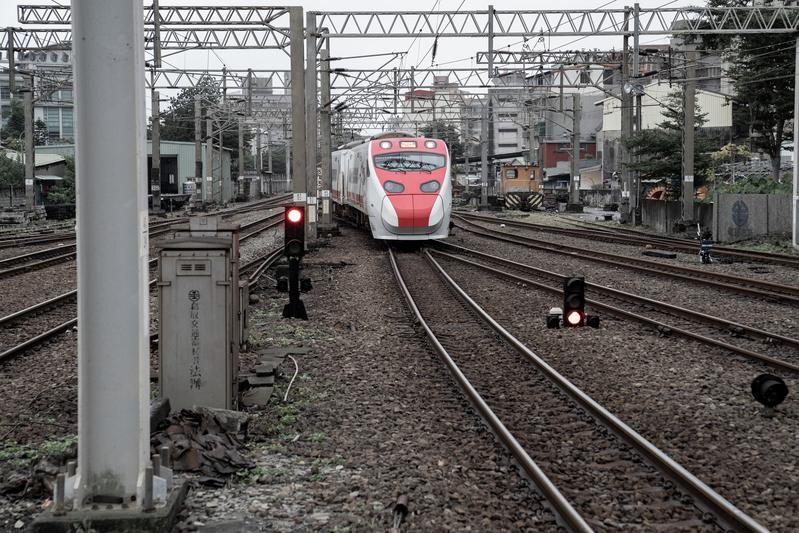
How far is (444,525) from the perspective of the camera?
514cm

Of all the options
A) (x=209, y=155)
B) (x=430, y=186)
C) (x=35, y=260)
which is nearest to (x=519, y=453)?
(x=430, y=186)

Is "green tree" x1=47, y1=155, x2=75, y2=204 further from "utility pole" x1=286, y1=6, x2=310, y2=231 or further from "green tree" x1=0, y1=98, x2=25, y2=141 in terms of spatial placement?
"green tree" x1=0, y1=98, x2=25, y2=141

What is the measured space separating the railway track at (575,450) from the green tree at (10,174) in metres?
44.2

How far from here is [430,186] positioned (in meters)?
24.3

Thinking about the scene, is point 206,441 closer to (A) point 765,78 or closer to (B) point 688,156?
(B) point 688,156

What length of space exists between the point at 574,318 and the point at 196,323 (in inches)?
242

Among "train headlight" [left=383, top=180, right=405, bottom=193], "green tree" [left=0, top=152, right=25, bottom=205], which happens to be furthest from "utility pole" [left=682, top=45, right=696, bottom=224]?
"green tree" [left=0, top=152, right=25, bottom=205]

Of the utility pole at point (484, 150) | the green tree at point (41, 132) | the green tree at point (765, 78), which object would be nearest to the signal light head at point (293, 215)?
the green tree at point (765, 78)

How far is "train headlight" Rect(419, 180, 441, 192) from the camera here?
24.2 m

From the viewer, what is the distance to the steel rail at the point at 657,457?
16.7ft

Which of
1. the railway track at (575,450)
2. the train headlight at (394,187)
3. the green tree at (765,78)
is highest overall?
the green tree at (765,78)

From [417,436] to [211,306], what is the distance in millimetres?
1872

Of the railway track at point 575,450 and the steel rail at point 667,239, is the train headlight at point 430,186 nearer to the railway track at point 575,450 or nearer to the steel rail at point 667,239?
the steel rail at point 667,239

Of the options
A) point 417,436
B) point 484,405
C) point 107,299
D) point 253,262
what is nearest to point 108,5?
point 107,299
